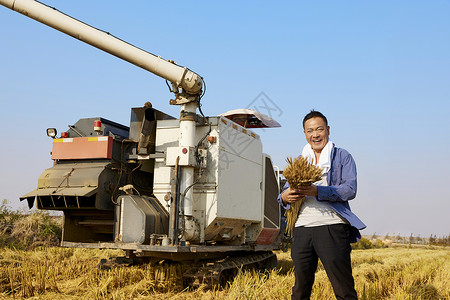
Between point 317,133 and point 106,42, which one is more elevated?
point 106,42

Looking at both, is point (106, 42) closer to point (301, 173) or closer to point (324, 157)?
point (324, 157)

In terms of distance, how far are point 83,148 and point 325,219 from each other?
564 cm

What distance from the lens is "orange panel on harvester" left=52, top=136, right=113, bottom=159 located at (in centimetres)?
771

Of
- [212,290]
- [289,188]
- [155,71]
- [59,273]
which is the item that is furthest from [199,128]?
[289,188]

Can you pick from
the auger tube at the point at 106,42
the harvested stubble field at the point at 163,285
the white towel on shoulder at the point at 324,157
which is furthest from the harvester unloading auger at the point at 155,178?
the white towel on shoulder at the point at 324,157

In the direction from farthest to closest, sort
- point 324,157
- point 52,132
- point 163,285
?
point 52,132 < point 163,285 < point 324,157

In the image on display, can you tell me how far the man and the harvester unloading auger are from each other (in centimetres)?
346

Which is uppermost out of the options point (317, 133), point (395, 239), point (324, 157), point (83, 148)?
point (83, 148)

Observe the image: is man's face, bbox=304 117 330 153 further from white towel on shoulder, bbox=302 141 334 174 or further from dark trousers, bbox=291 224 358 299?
dark trousers, bbox=291 224 358 299

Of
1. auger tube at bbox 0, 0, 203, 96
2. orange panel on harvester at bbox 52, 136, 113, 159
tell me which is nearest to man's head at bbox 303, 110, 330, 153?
auger tube at bbox 0, 0, 203, 96

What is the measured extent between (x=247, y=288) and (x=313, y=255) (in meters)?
2.33

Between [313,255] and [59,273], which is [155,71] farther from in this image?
[313,255]

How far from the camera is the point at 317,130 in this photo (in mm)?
3643

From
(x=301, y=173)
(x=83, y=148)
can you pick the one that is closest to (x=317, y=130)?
(x=301, y=173)
